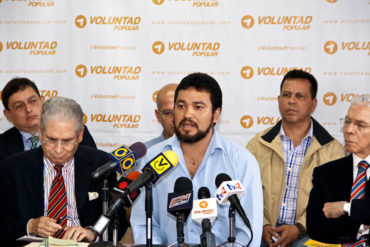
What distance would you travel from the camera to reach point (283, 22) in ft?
18.1

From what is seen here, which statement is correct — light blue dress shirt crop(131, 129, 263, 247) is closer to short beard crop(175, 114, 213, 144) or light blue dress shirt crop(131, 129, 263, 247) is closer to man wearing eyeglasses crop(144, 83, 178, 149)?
short beard crop(175, 114, 213, 144)

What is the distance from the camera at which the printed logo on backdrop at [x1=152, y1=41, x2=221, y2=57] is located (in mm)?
5652

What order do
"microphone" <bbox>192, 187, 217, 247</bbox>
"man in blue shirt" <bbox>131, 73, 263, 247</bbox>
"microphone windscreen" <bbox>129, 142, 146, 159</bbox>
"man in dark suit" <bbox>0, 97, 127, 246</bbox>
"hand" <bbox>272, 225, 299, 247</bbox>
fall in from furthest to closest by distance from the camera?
"hand" <bbox>272, 225, 299, 247</bbox> → "man in dark suit" <bbox>0, 97, 127, 246</bbox> → "man in blue shirt" <bbox>131, 73, 263, 247</bbox> → "microphone windscreen" <bbox>129, 142, 146, 159</bbox> → "microphone" <bbox>192, 187, 217, 247</bbox>

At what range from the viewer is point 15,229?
3230 mm

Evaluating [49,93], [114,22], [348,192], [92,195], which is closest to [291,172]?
[348,192]

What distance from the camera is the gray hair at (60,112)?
3.29m

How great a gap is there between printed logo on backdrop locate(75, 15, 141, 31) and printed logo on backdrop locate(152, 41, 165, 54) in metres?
0.30

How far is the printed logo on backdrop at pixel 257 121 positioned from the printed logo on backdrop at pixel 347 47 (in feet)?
3.30

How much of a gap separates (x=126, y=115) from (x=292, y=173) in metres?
2.22

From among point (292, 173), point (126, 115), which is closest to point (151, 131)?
point (126, 115)

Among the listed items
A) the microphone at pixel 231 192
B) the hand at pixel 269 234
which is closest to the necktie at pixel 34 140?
the hand at pixel 269 234

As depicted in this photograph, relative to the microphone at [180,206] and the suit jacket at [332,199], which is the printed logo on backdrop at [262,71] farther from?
the microphone at [180,206]

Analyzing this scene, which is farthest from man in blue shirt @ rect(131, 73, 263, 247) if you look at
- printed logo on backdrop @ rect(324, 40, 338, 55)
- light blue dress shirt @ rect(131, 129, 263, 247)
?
printed logo on backdrop @ rect(324, 40, 338, 55)

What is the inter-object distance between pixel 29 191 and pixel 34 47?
304 centimetres
